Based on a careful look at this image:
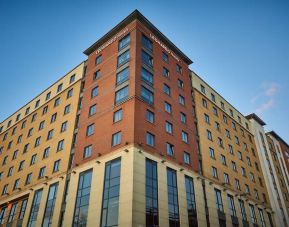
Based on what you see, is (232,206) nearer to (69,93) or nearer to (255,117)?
(255,117)

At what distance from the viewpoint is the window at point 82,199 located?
31.1 metres

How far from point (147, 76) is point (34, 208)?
23.4m

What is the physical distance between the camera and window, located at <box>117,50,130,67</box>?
130ft

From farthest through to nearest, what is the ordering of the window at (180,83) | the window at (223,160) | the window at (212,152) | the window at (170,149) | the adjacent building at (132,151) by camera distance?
the window at (223,160), the window at (180,83), the window at (212,152), the window at (170,149), the adjacent building at (132,151)

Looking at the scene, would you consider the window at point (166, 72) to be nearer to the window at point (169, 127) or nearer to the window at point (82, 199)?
the window at point (169, 127)

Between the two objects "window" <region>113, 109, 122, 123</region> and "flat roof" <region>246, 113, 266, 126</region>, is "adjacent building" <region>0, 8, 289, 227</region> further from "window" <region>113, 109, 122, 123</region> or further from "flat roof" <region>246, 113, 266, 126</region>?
"flat roof" <region>246, 113, 266, 126</region>

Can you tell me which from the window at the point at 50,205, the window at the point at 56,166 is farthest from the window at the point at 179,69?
the window at the point at 50,205

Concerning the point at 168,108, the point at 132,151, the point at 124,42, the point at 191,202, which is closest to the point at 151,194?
the point at 132,151

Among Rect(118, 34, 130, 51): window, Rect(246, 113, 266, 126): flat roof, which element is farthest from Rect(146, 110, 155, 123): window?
Rect(246, 113, 266, 126): flat roof

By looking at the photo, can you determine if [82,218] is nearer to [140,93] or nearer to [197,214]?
[197,214]

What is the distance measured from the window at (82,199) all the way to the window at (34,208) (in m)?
8.36

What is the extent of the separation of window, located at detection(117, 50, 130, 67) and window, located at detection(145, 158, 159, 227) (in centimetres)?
1504

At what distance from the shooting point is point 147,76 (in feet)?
127

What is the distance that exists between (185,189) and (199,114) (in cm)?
1550
